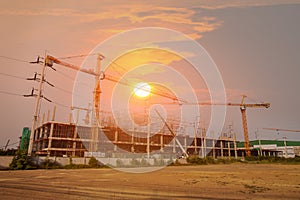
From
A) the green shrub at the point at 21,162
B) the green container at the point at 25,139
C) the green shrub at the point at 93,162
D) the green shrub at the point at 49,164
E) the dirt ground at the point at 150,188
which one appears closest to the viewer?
the dirt ground at the point at 150,188

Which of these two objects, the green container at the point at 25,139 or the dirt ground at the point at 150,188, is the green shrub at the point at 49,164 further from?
the green container at the point at 25,139

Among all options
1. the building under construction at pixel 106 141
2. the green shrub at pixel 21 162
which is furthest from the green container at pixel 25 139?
the green shrub at pixel 21 162

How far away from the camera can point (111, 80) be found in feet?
179

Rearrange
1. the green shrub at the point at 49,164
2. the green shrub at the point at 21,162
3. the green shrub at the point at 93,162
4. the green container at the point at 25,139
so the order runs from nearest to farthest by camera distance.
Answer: the green shrub at the point at 21,162
the green shrub at the point at 49,164
the green shrub at the point at 93,162
the green container at the point at 25,139

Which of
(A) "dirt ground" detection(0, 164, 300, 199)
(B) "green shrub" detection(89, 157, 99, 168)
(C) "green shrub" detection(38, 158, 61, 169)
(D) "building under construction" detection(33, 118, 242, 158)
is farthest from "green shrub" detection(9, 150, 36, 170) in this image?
(D) "building under construction" detection(33, 118, 242, 158)

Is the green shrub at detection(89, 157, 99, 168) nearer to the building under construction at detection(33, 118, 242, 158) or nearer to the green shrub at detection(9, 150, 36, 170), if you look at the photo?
the green shrub at detection(9, 150, 36, 170)

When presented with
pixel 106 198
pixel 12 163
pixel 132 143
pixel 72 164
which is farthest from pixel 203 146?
pixel 106 198

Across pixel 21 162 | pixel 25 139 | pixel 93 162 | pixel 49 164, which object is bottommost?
pixel 49 164

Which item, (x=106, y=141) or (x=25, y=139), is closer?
(x=25, y=139)

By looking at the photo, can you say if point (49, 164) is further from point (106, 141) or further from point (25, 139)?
point (25, 139)

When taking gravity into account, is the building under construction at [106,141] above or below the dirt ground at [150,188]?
above

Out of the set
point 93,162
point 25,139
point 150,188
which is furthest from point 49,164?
point 25,139

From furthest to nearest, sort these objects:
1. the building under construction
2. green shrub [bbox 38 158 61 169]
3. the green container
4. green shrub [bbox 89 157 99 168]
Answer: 1. the green container
2. the building under construction
3. green shrub [bbox 89 157 99 168]
4. green shrub [bbox 38 158 61 169]

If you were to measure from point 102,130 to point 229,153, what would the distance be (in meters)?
44.1
